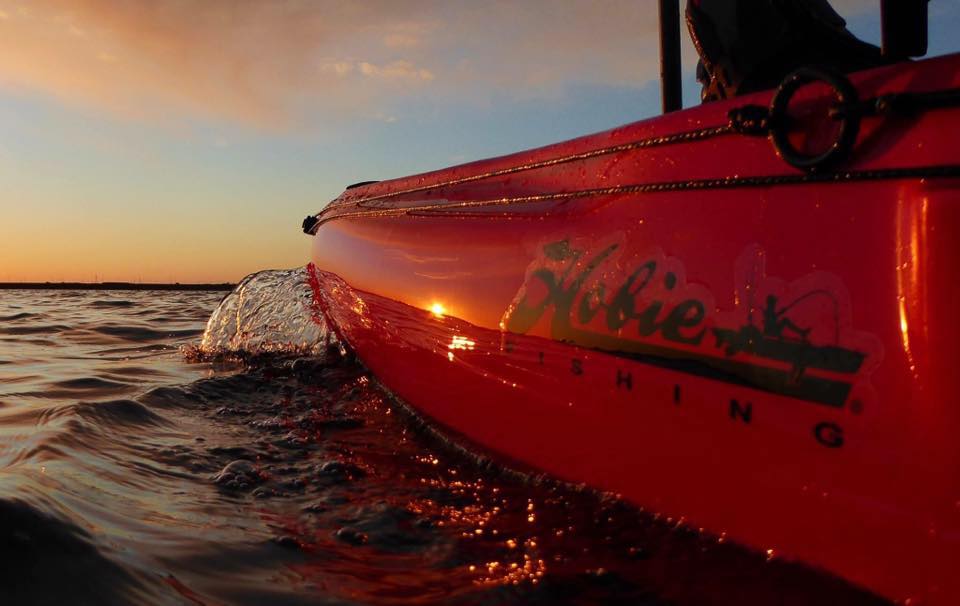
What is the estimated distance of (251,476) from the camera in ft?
8.97

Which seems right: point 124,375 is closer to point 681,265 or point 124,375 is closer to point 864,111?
point 681,265

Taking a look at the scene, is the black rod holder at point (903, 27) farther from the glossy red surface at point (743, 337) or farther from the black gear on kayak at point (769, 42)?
the black gear on kayak at point (769, 42)

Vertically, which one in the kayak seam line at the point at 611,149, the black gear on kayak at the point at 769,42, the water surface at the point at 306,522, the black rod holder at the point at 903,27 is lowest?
the water surface at the point at 306,522

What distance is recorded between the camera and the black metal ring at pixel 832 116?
5.39ft

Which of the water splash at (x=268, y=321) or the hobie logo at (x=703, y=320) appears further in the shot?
the water splash at (x=268, y=321)

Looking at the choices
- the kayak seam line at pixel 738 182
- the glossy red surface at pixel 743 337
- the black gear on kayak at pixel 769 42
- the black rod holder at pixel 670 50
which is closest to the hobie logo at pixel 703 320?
the glossy red surface at pixel 743 337

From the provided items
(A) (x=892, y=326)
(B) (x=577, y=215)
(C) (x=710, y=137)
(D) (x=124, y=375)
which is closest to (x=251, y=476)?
(B) (x=577, y=215)

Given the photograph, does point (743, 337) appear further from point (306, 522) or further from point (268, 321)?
point (268, 321)

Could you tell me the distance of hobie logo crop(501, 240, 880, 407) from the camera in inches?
65.0

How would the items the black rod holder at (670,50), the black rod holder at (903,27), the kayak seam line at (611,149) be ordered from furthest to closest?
the black rod holder at (670,50)
the kayak seam line at (611,149)
the black rod holder at (903,27)

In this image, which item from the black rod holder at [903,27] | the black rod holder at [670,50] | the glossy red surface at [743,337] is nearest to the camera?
the glossy red surface at [743,337]

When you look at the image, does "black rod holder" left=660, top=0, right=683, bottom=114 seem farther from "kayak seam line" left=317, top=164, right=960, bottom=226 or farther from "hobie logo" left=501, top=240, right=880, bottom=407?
"hobie logo" left=501, top=240, right=880, bottom=407

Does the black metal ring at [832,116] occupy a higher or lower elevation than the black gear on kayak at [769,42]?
lower

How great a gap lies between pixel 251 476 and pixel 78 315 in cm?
981
